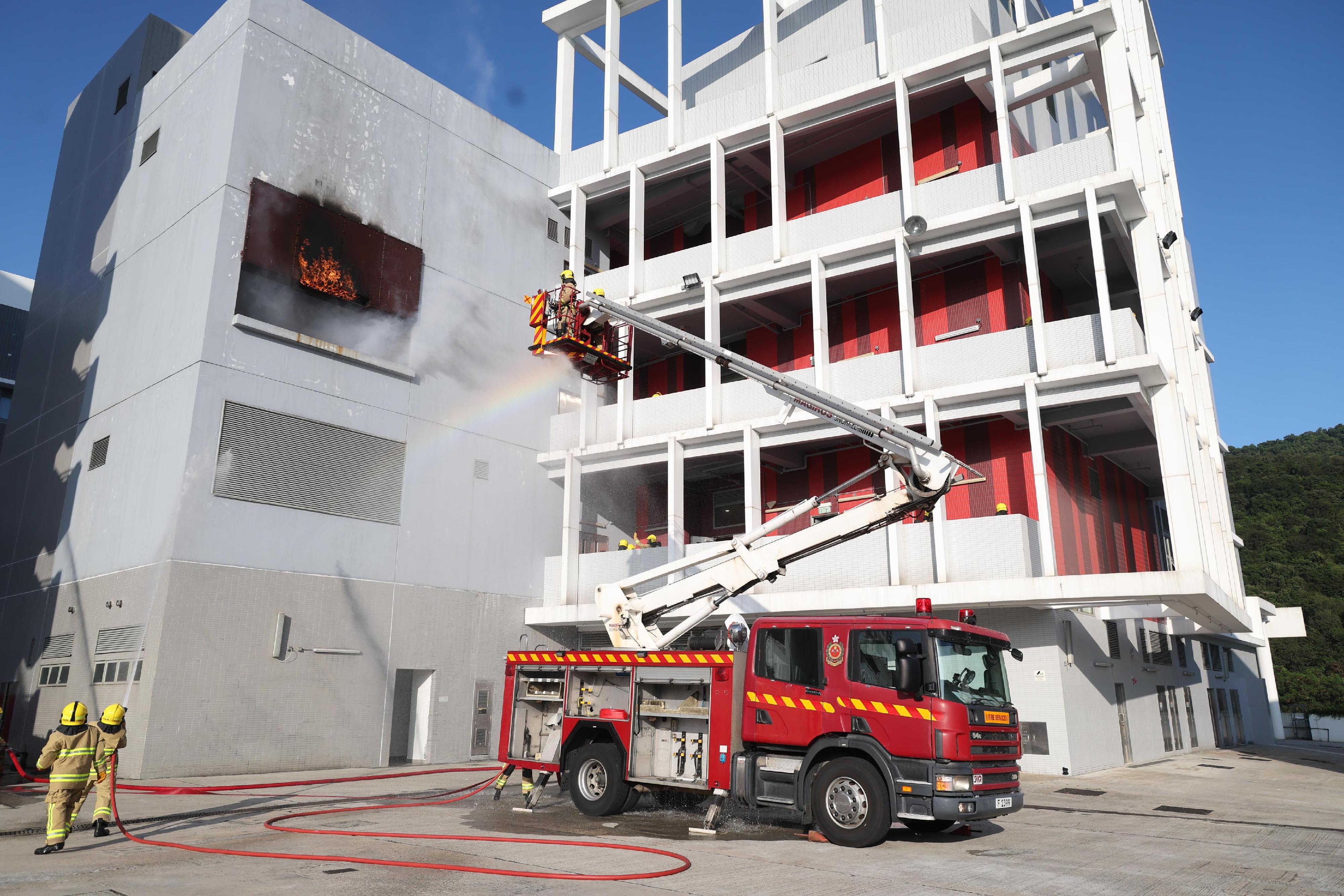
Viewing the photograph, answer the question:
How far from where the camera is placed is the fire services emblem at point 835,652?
11.0m

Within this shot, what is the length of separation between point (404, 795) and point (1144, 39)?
85.8ft

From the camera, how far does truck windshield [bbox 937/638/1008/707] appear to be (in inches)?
412

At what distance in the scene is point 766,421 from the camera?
21.5m

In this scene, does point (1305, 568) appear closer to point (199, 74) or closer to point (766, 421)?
point (766, 421)

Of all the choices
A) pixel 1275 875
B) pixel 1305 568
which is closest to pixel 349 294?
pixel 1275 875

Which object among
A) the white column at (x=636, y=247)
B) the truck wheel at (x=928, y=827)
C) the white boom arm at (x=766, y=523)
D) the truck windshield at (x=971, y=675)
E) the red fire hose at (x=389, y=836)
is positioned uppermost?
the white column at (x=636, y=247)

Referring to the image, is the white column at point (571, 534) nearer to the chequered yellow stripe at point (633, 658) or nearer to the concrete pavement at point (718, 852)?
the concrete pavement at point (718, 852)

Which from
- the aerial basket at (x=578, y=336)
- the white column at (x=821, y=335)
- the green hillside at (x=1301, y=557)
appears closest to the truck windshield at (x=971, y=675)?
the aerial basket at (x=578, y=336)

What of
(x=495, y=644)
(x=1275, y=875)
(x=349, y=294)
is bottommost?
(x=1275, y=875)

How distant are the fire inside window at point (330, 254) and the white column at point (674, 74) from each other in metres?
7.84

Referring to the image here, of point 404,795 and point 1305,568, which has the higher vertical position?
point 1305,568

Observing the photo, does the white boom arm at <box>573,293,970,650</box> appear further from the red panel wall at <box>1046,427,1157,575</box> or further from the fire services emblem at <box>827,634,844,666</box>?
the red panel wall at <box>1046,427,1157,575</box>

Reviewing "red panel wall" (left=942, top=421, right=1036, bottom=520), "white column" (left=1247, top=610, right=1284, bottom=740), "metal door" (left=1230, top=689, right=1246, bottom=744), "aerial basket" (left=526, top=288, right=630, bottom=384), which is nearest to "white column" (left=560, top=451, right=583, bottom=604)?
"red panel wall" (left=942, top=421, right=1036, bottom=520)

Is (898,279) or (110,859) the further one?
(898,279)
